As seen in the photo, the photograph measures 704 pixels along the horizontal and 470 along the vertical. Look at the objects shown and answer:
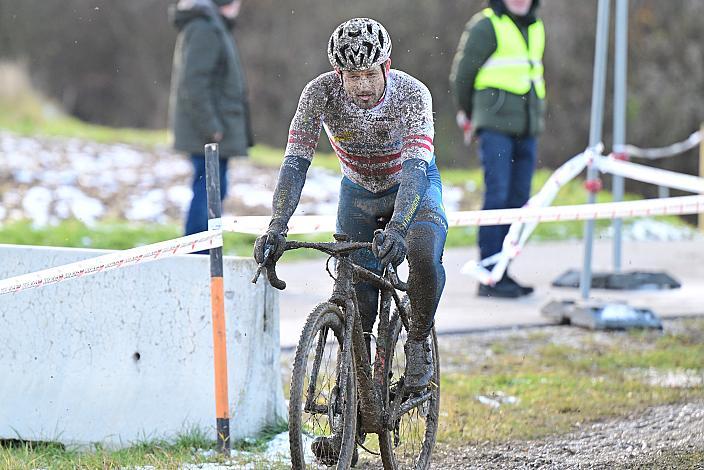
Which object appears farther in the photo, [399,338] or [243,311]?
[243,311]

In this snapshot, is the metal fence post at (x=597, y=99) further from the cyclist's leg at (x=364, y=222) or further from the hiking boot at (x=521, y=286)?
the cyclist's leg at (x=364, y=222)

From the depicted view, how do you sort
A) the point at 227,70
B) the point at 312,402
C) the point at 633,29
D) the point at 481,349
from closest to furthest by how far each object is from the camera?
the point at 312,402 → the point at 481,349 → the point at 227,70 → the point at 633,29

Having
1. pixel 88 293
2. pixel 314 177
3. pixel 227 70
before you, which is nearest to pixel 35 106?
pixel 314 177

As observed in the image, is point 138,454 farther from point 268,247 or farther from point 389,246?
point 389,246

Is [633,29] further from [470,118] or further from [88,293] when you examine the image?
[88,293]

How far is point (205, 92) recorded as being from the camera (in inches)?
379

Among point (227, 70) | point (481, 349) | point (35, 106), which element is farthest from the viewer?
point (35, 106)

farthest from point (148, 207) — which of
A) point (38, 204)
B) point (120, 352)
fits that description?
point (120, 352)

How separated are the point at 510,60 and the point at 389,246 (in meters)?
5.38

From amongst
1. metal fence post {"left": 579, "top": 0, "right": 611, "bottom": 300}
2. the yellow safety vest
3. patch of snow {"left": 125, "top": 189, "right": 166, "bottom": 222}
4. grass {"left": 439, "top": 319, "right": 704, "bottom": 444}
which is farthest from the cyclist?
patch of snow {"left": 125, "top": 189, "right": 166, "bottom": 222}

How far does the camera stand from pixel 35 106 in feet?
78.0

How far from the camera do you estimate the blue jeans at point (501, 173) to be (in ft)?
31.5

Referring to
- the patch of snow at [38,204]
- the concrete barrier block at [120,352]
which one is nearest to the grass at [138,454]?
the concrete barrier block at [120,352]

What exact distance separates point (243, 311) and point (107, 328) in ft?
2.01
